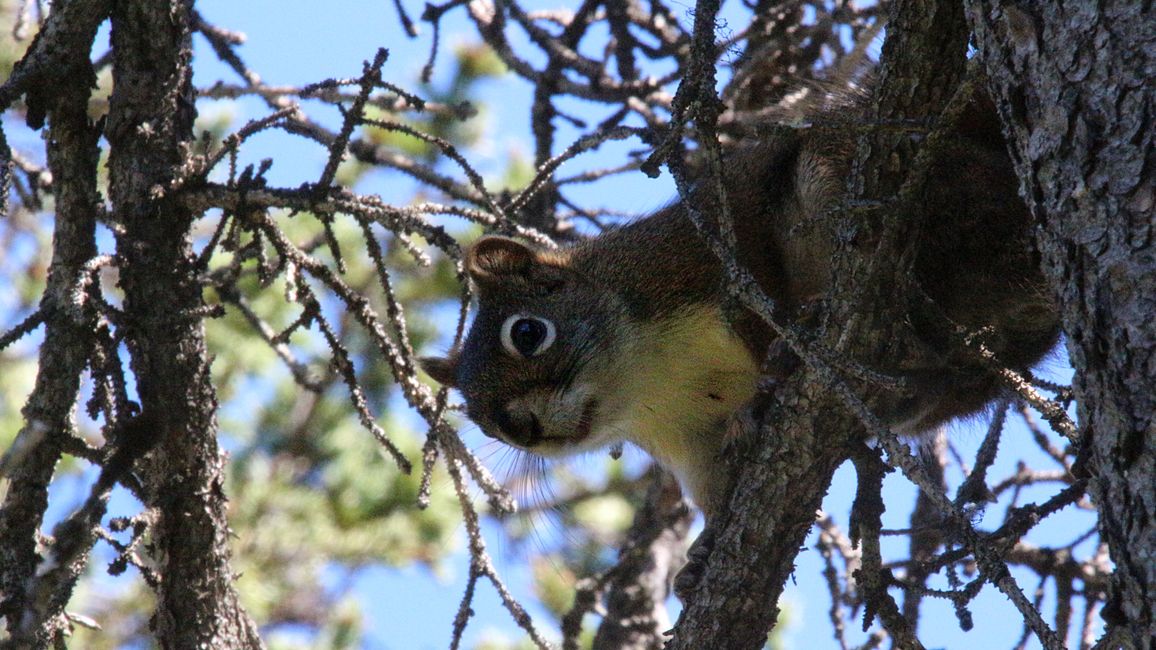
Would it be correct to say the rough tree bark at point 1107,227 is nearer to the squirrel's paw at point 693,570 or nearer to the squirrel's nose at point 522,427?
the squirrel's paw at point 693,570

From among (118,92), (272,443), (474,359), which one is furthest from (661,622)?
(272,443)

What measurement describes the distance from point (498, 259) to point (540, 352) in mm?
514

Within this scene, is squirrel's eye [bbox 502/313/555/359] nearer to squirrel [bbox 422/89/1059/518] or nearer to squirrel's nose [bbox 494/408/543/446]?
squirrel [bbox 422/89/1059/518]

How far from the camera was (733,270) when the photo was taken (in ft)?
7.20

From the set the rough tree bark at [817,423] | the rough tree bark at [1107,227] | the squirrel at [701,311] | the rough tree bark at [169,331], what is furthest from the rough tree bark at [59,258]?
the rough tree bark at [1107,227]

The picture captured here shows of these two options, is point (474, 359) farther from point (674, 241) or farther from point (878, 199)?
point (878, 199)

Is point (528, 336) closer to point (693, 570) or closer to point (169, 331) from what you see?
point (693, 570)

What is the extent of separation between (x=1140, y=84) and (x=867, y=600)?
1087mm

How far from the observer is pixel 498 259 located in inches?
156

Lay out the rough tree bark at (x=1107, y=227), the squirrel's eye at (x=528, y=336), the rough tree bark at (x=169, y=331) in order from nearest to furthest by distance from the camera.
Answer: the rough tree bark at (x=1107, y=227)
the rough tree bark at (x=169, y=331)
the squirrel's eye at (x=528, y=336)

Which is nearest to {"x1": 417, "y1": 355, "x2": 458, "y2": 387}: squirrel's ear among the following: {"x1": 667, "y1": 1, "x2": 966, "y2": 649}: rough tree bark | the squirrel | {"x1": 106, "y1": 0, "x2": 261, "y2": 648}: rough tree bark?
the squirrel

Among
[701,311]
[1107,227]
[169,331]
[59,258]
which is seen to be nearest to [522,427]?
[701,311]

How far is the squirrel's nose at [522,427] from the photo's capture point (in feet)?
11.2

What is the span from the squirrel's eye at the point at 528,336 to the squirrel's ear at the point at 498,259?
0.33 meters
